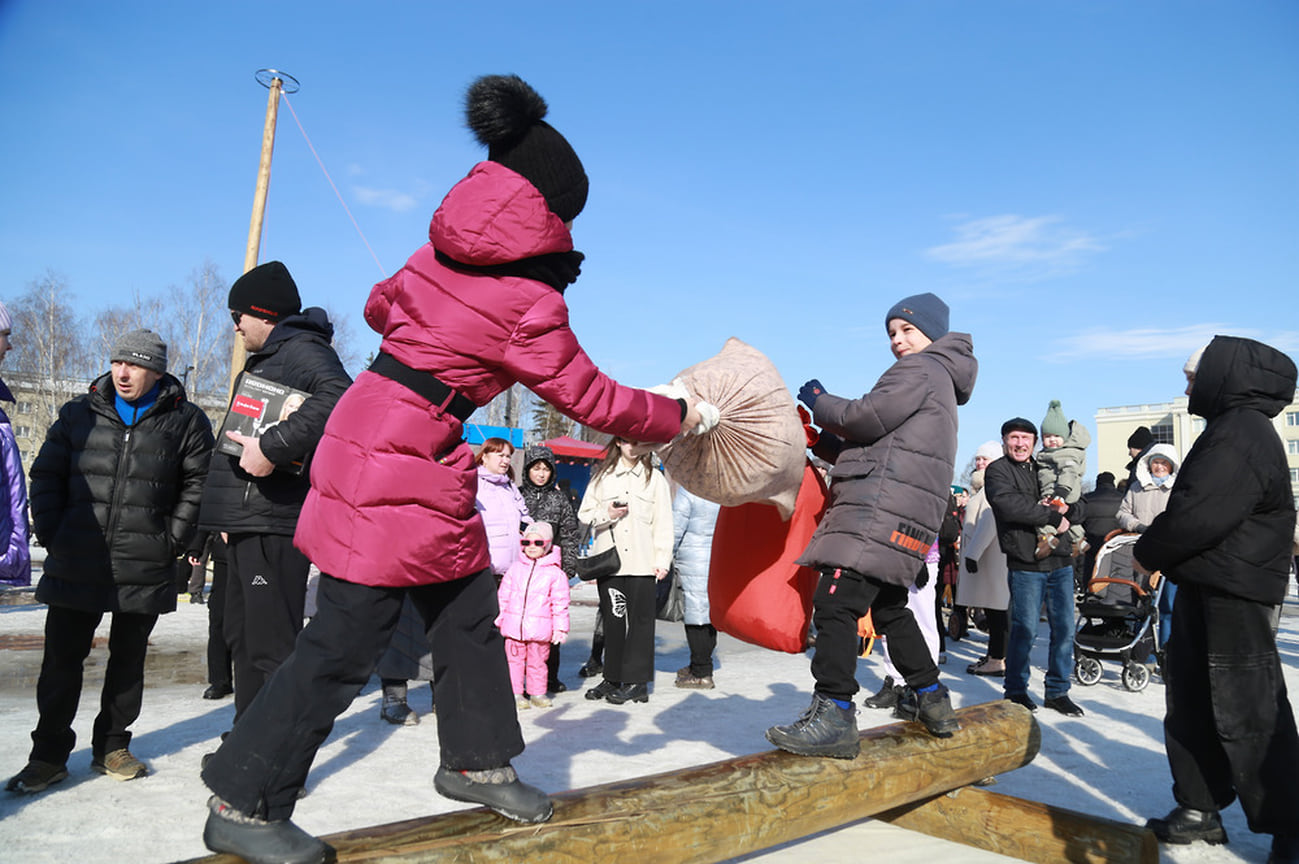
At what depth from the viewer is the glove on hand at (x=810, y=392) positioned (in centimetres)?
366

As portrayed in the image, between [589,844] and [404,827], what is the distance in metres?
0.49

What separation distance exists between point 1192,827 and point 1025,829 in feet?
2.48

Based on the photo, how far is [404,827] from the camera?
94.2 inches

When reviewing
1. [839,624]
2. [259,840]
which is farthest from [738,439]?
[259,840]

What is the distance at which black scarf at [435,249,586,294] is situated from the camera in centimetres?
253

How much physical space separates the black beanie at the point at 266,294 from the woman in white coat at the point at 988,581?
19.3 feet

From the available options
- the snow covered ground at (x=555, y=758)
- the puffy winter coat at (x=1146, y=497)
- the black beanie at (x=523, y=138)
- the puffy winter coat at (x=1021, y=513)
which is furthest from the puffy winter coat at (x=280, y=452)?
the puffy winter coat at (x=1146, y=497)

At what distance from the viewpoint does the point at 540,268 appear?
257 cm

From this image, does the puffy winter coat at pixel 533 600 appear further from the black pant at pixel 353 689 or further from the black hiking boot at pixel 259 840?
the black hiking boot at pixel 259 840

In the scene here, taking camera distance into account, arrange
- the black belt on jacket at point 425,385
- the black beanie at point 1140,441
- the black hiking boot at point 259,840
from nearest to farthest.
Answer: the black hiking boot at point 259,840 → the black belt on jacket at point 425,385 → the black beanie at point 1140,441

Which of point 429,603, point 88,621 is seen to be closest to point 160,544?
point 88,621

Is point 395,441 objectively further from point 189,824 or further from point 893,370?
point 189,824

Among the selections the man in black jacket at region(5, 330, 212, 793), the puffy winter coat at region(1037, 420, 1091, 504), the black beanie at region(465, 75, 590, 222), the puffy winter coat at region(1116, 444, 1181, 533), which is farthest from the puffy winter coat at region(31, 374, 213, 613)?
the puffy winter coat at region(1116, 444, 1181, 533)

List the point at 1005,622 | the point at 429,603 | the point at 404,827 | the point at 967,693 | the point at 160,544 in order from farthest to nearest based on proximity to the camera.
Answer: the point at 1005,622 → the point at 967,693 → the point at 160,544 → the point at 429,603 → the point at 404,827
